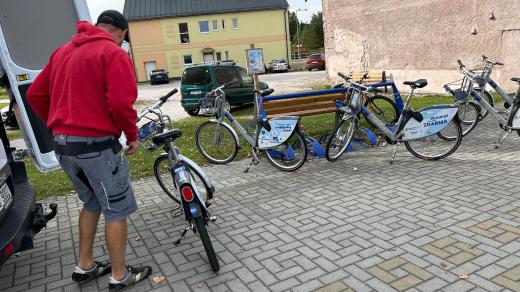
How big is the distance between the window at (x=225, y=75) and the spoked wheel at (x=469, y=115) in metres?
9.33

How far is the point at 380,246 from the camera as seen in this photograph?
11.6ft

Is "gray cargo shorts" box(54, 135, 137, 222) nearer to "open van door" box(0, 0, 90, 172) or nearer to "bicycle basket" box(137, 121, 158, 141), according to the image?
"bicycle basket" box(137, 121, 158, 141)

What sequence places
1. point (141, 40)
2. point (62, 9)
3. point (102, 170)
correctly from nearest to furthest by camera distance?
1. point (102, 170)
2. point (62, 9)
3. point (141, 40)

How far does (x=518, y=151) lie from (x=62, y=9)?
6162 millimetres

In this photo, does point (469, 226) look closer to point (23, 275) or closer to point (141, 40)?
point (23, 275)

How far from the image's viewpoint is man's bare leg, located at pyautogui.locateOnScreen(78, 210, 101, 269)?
3.25 meters

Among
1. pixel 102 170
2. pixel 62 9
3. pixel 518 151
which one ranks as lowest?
pixel 518 151

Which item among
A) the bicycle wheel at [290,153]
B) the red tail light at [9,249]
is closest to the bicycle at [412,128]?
the bicycle wheel at [290,153]

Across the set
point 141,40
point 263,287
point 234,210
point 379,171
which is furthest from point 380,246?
point 141,40

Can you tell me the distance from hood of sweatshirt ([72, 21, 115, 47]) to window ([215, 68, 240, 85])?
12.2 meters

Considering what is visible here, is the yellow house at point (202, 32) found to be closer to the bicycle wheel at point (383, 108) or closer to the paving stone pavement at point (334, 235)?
the bicycle wheel at point (383, 108)

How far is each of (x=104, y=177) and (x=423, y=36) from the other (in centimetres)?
1320

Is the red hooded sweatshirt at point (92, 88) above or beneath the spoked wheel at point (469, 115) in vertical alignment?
above

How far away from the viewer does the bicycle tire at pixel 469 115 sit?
6.99 meters
